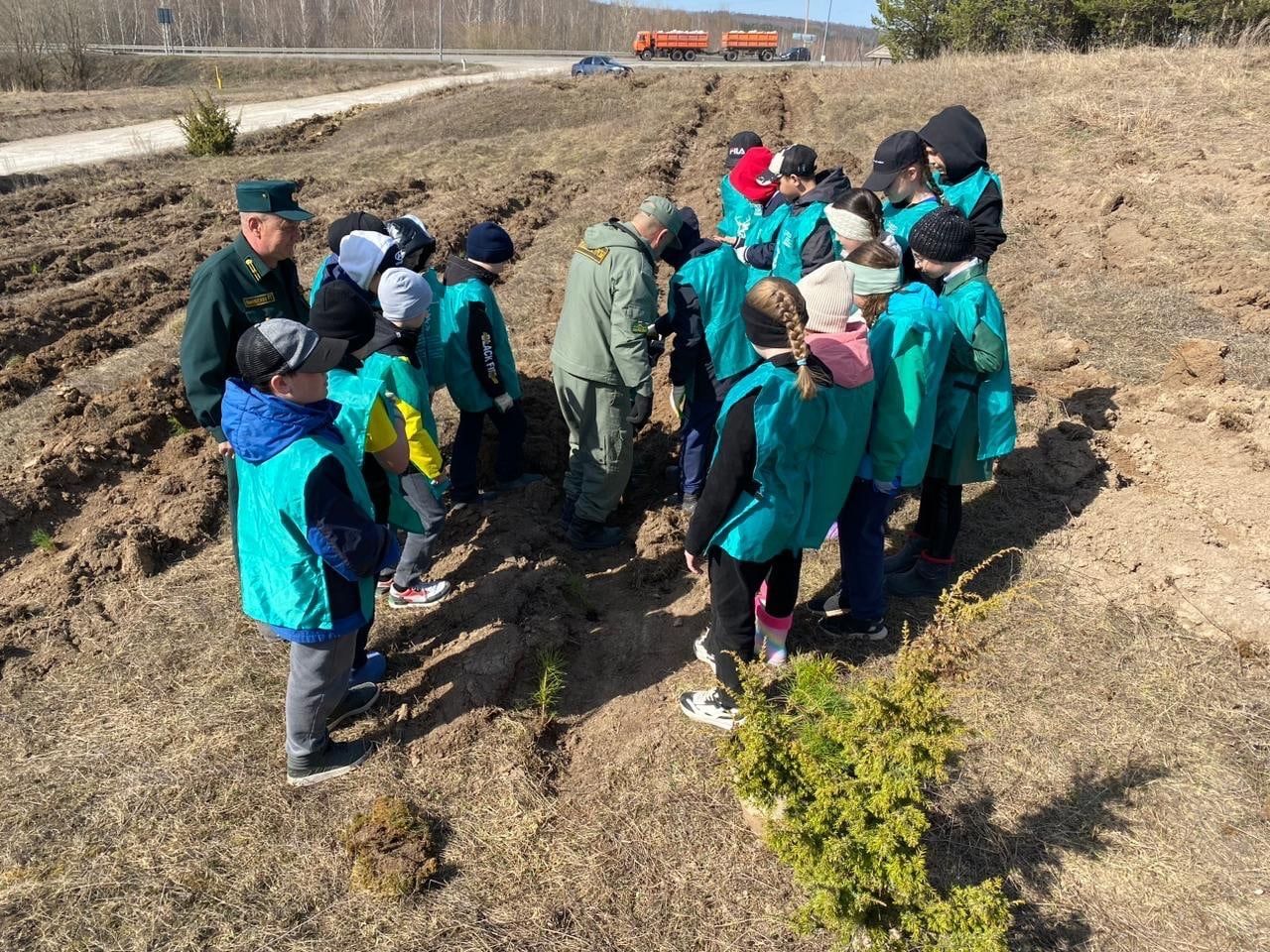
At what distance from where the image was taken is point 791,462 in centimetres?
313

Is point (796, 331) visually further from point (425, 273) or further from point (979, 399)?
point (425, 273)

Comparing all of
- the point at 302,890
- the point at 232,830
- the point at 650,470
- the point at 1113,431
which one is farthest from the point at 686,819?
the point at 1113,431

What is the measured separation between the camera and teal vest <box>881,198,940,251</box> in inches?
178

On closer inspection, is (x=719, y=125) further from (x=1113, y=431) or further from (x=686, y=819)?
(x=686, y=819)

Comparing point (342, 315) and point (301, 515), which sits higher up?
point (342, 315)

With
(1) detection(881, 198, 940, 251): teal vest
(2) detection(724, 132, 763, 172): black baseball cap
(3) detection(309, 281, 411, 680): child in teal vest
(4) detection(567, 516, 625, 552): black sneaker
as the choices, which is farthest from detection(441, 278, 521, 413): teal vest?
(2) detection(724, 132, 763, 172): black baseball cap

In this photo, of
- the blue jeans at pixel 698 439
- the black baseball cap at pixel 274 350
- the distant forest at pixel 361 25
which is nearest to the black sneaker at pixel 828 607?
the blue jeans at pixel 698 439

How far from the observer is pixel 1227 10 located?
773 inches

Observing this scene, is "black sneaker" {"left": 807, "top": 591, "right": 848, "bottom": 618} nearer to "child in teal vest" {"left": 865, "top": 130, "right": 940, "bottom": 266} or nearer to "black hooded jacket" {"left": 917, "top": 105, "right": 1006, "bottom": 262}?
"child in teal vest" {"left": 865, "top": 130, "right": 940, "bottom": 266}

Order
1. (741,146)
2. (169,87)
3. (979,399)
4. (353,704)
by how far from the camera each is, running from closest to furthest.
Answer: (353,704)
(979,399)
(741,146)
(169,87)

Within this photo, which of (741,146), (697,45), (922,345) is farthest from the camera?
(697,45)

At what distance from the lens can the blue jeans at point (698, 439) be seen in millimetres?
5152

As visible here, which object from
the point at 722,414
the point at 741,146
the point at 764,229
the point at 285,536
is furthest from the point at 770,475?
the point at 741,146

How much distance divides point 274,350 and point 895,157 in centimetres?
351
